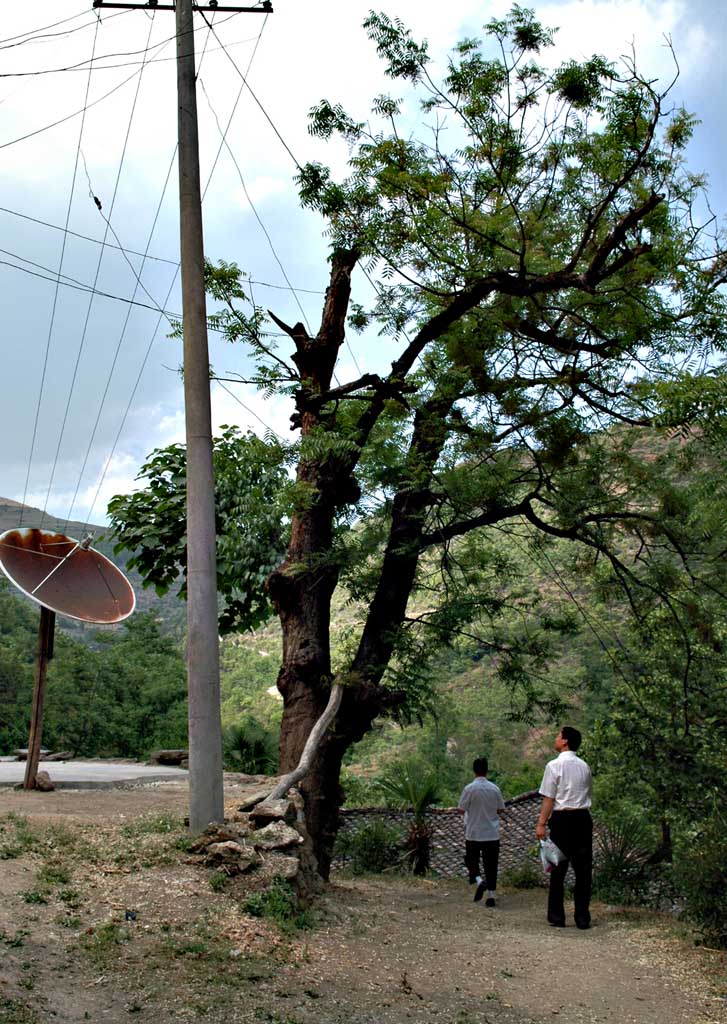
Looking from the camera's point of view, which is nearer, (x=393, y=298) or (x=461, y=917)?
(x=461, y=917)

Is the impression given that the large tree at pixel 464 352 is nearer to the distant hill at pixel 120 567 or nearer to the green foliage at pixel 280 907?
the green foliage at pixel 280 907

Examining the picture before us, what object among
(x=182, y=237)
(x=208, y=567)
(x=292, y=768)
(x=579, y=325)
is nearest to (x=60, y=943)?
(x=208, y=567)

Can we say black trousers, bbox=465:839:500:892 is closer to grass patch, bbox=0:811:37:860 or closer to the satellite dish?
grass patch, bbox=0:811:37:860

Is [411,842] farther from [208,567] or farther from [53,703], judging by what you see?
[53,703]

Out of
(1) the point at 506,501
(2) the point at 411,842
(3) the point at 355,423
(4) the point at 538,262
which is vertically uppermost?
(4) the point at 538,262

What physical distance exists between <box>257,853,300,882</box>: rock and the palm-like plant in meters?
7.08

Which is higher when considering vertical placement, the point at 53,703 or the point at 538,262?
the point at 538,262

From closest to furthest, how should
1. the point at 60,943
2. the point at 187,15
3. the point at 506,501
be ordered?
the point at 60,943 → the point at 187,15 → the point at 506,501

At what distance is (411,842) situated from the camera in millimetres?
13836

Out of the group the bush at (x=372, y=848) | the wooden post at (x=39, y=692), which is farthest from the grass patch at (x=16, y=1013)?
the bush at (x=372, y=848)

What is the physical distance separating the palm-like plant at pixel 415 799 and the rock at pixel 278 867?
23.2 ft

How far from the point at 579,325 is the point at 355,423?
250cm

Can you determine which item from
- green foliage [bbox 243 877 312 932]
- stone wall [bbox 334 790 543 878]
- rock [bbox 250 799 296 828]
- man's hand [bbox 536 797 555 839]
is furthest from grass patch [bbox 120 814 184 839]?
stone wall [bbox 334 790 543 878]

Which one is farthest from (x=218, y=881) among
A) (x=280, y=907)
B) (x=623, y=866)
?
(x=623, y=866)
